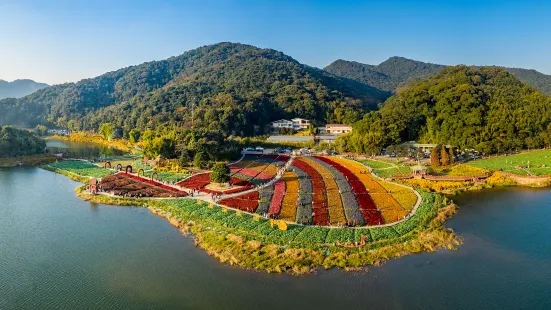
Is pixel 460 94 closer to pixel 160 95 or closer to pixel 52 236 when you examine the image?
pixel 52 236

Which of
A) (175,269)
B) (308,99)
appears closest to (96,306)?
(175,269)

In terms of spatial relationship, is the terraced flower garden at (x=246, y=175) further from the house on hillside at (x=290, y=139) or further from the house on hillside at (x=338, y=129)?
the house on hillside at (x=338, y=129)

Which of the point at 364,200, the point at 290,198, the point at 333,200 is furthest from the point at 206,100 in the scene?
the point at 364,200

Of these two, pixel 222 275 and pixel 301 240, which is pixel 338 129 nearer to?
pixel 301 240

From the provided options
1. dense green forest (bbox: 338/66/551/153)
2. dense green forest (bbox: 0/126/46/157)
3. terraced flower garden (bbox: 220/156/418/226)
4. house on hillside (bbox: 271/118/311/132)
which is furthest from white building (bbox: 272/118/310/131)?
dense green forest (bbox: 0/126/46/157)

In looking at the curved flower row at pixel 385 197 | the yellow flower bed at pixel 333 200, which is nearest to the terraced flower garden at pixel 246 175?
the yellow flower bed at pixel 333 200

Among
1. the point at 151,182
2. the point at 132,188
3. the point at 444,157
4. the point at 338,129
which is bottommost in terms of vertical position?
the point at 132,188
